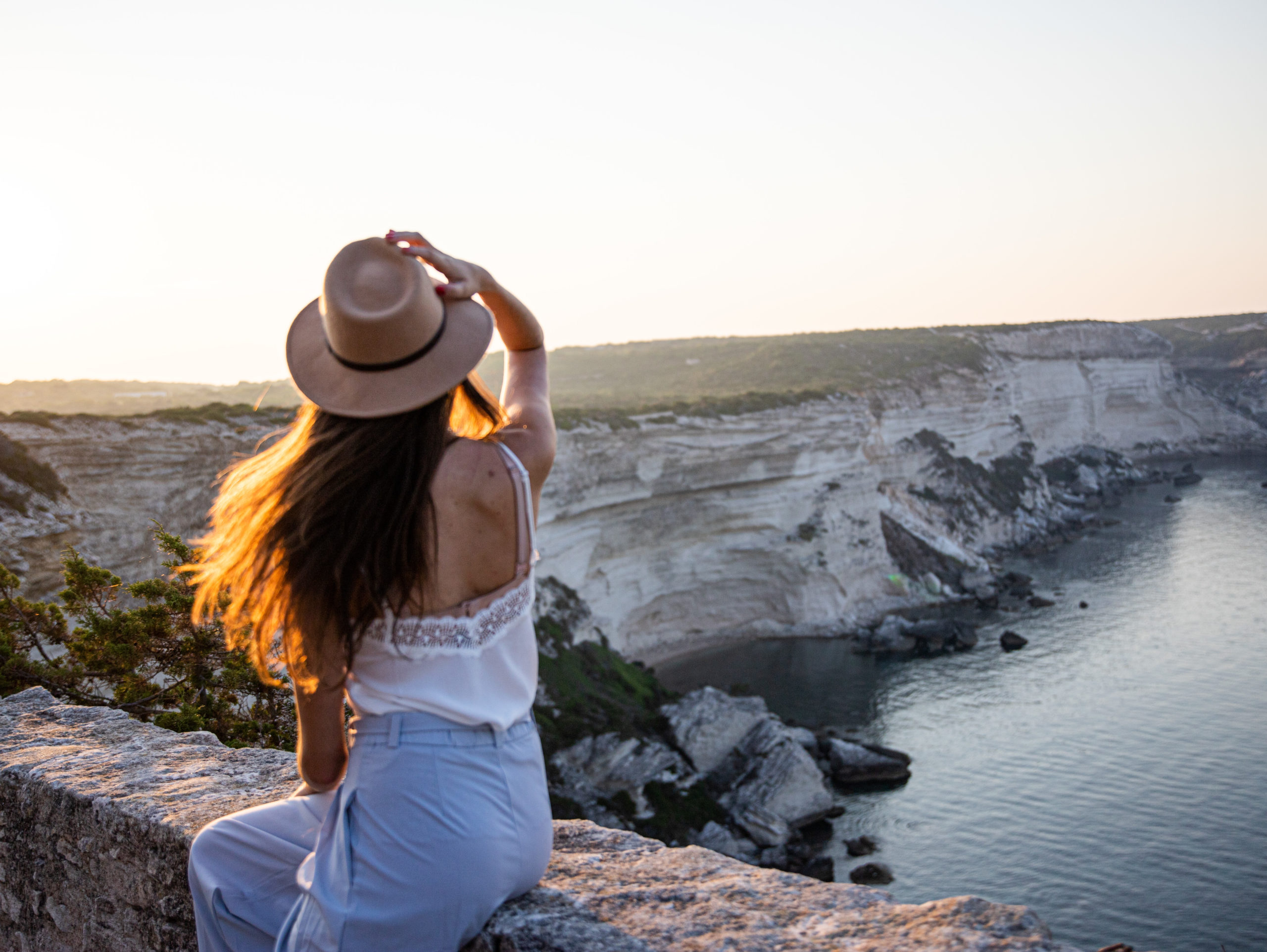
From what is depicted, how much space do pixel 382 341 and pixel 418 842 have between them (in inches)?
42.8

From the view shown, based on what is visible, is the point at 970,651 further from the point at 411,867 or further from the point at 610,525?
the point at 411,867

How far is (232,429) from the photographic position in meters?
18.9

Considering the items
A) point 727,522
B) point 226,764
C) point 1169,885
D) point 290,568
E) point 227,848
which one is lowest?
point 1169,885

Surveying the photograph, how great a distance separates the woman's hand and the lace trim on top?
Answer: 73 centimetres

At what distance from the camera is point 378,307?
1850mm

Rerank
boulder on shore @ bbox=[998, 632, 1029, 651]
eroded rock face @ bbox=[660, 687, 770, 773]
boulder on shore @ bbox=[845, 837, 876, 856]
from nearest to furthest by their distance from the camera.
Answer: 1. boulder on shore @ bbox=[845, 837, 876, 856]
2. eroded rock face @ bbox=[660, 687, 770, 773]
3. boulder on shore @ bbox=[998, 632, 1029, 651]

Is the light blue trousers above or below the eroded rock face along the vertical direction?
above

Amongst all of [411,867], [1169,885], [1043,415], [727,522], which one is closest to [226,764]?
[411,867]

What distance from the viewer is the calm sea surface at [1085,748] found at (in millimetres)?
17344

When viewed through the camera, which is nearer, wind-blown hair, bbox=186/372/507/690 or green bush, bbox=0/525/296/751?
wind-blown hair, bbox=186/372/507/690

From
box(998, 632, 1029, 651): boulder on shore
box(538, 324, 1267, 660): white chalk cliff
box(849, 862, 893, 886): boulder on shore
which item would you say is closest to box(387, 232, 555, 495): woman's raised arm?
box(849, 862, 893, 886): boulder on shore

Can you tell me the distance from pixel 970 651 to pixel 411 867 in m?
33.0

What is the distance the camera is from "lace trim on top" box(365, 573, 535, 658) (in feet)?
6.22

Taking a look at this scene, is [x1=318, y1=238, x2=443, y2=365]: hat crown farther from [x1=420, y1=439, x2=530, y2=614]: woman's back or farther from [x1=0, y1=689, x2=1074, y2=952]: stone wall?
[x1=0, y1=689, x2=1074, y2=952]: stone wall
